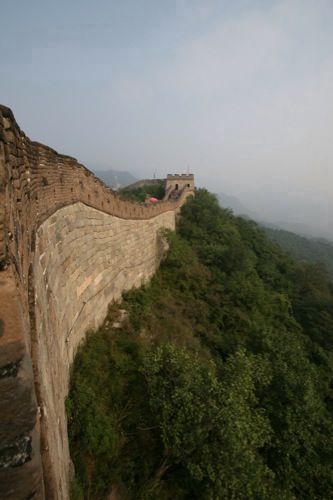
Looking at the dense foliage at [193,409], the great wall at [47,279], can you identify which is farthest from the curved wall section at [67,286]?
the dense foliage at [193,409]

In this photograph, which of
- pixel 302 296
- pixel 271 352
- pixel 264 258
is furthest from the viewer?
pixel 264 258

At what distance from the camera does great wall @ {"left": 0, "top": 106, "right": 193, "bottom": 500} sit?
3.95 feet

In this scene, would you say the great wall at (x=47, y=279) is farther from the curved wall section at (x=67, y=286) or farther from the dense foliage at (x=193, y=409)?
the dense foliage at (x=193, y=409)

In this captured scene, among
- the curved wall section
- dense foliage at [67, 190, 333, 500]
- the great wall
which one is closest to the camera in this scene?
the great wall

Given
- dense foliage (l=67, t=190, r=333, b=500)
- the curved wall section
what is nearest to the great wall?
the curved wall section

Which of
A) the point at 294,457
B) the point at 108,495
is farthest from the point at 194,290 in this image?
the point at 108,495

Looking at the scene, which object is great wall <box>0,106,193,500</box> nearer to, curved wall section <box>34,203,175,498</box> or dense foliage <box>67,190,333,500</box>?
curved wall section <box>34,203,175,498</box>

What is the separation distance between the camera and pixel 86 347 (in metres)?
5.38

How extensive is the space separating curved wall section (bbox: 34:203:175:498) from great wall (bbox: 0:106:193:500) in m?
0.02

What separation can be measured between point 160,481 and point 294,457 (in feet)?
11.8

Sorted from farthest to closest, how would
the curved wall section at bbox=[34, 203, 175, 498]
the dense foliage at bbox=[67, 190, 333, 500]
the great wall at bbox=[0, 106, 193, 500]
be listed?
the dense foliage at bbox=[67, 190, 333, 500], the curved wall section at bbox=[34, 203, 175, 498], the great wall at bbox=[0, 106, 193, 500]

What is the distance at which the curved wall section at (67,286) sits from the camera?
2.14 m

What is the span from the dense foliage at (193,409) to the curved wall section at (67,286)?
64 centimetres

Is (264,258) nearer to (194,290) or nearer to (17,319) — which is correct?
(194,290)
